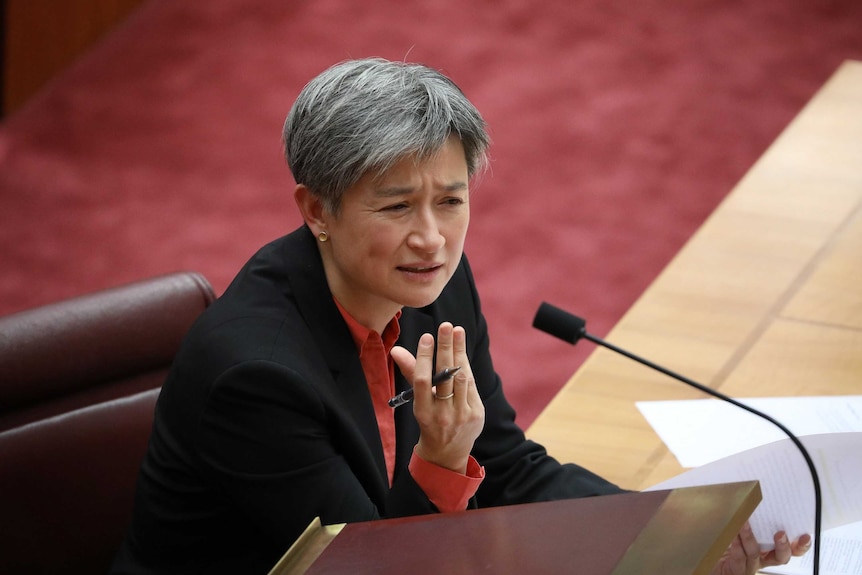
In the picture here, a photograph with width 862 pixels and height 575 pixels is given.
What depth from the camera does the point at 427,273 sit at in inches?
54.4

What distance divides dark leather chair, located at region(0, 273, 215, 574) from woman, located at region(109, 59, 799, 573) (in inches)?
2.7

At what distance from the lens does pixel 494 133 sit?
3914 millimetres

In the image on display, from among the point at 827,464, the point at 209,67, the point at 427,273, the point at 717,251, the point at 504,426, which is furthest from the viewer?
the point at 209,67

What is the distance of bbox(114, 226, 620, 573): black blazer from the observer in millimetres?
1311

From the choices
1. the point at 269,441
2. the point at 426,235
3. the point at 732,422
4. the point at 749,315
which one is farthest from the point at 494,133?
the point at 269,441

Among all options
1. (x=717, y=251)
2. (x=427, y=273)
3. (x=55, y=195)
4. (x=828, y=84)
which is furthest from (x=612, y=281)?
(x=427, y=273)

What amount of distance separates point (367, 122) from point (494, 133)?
2638 millimetres

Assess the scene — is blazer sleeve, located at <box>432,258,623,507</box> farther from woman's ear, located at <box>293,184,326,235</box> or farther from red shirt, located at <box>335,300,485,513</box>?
woman's ear, located at <box>293,184,326,235</box>

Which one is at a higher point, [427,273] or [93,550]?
[427,273]

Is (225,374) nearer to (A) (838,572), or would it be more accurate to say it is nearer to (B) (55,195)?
(A) (838,572)

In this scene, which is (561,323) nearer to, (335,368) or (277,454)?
(335,368)

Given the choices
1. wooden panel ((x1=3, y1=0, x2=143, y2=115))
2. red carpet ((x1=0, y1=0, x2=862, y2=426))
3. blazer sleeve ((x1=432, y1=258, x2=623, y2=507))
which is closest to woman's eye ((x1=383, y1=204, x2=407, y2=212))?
blazer sleeve ((x1=432, y1=258, x2=623, y2=507))

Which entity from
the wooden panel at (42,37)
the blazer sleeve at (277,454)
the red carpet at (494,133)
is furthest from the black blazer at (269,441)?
the wooden panel at (42,37)

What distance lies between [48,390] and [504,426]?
1.89ft
